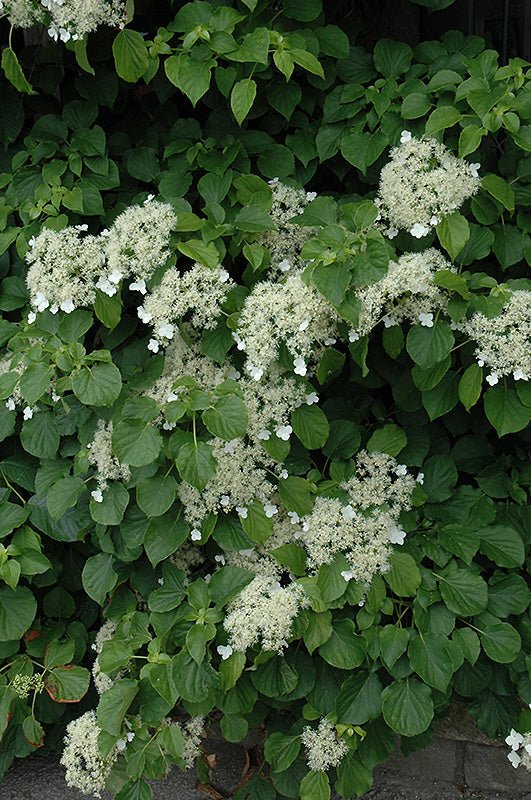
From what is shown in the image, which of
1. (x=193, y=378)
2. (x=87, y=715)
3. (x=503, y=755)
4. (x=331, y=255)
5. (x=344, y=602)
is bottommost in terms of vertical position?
(x=503, y=755)

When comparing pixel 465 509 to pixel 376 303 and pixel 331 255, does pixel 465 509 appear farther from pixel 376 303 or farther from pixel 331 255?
pixel 331 255

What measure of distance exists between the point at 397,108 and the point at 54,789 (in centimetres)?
227

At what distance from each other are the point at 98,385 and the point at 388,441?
770 millimetres

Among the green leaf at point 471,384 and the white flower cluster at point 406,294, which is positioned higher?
the white flower cluster at point 406,294

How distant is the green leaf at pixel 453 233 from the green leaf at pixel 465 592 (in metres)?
0.78

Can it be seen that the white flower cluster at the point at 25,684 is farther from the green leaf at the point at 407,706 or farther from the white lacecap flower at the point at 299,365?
the white lacecap flower at the point at 299,365

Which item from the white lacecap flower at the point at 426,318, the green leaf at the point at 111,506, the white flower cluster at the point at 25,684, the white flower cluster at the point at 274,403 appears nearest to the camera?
the white lacecap flower at the point at 426,318

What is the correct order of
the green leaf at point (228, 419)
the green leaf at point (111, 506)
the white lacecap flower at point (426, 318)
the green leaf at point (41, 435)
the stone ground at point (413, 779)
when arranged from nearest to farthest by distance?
the green leaf at point (228, 419)
the white lacecap flower at point (426, 318)
the green leaf at point (111, 506)
the green leaf at point (41, 435)
the stone ground at point (413, 779)

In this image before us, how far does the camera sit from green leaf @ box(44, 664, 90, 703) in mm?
2557

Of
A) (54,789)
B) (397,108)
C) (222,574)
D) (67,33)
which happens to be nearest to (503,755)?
(222,574)

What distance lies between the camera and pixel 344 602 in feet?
7.28

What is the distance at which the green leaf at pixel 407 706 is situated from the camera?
2.12 meters

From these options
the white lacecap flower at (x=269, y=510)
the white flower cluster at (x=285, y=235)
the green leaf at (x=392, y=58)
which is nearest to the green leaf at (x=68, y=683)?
the white lacecap flower at (x=269, y=510)

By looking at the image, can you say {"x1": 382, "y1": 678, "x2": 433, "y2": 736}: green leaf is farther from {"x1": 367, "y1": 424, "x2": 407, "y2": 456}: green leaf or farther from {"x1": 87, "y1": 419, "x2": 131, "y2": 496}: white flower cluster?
{"x1": 87, "y1": 419, "x2": 131, "y2": 496}: white flower cluster
